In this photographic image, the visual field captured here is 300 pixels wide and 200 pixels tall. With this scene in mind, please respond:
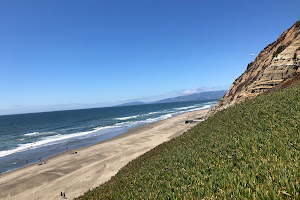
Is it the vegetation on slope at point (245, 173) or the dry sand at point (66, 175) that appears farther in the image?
the dry sand at point (66, 175)

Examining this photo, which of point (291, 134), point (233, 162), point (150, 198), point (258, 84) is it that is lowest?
point (150, 198)

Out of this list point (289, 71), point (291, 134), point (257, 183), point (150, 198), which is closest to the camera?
point (257, 183)

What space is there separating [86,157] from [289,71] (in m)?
40.3

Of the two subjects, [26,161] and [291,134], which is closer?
[291,134]

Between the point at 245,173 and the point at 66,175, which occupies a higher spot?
the point at 245,173

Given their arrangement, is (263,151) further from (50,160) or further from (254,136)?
(50,160)

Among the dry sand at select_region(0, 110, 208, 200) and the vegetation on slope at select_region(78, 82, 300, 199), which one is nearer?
the vegetation on slope at select_region(78, 82, 300, 199)

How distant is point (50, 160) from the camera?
114 feet

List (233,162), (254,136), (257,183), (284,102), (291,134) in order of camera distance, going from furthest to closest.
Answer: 1. (284,102)
2. (254,136)
3. (291,134)
4. (233,162)
5. (257,183)

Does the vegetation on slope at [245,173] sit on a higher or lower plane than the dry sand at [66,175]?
higher

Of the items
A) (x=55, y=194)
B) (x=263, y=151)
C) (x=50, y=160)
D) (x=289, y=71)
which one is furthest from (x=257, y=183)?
(x=50, y=160)

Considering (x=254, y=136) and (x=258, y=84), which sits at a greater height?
(x=258, y=84)

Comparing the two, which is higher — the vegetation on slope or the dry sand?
the vegetation on slope

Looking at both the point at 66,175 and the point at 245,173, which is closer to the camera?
the point at 245,173
